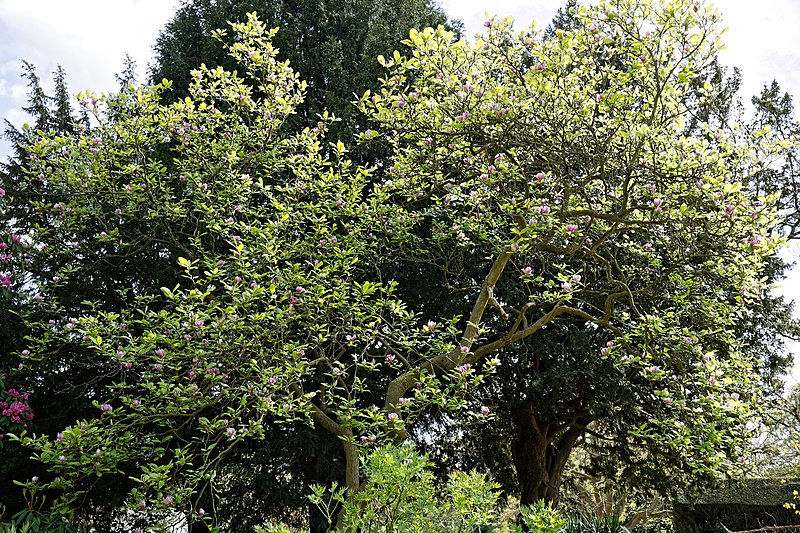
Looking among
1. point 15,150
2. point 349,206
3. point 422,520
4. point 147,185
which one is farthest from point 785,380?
point 15,150

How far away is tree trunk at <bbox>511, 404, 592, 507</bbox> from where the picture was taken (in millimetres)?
10484

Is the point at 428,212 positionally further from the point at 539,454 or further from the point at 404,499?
the point at 539,454

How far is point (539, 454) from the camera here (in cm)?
1053

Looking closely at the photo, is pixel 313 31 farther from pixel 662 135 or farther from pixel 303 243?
pixel 662 135

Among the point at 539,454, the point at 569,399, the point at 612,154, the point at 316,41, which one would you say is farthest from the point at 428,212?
the point at 539,454

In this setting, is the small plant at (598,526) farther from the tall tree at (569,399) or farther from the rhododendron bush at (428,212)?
the tall tree at (569,399)

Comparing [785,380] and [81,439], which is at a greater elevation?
[785,380]

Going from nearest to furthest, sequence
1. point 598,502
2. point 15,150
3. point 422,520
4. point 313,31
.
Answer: point 422,520
point 313,31
point 15,150
point 598,502

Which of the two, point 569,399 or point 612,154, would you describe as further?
point 569,399

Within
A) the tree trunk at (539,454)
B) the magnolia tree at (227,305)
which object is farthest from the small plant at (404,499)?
the tree trunk at (539,454)

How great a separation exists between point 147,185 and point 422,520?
17.3 ft

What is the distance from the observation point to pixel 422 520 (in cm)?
362

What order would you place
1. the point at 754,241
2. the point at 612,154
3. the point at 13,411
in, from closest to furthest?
the point at 754,241, the point at 612,154, the point at 13,411

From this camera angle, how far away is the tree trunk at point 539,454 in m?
10.5
